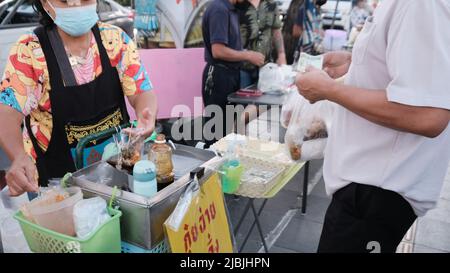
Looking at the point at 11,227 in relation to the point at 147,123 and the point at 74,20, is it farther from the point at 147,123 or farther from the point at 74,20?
the point at 74,20

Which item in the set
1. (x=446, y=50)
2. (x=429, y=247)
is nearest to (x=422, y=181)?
(x=446, y=50)

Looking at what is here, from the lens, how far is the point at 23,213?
121 centimetres

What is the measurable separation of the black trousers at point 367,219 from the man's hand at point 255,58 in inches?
90.6

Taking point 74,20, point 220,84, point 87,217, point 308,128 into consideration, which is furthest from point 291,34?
point 87,217

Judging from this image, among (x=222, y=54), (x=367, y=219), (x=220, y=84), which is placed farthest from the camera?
(x=220, y=84)

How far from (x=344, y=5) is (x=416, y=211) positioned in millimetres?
11942

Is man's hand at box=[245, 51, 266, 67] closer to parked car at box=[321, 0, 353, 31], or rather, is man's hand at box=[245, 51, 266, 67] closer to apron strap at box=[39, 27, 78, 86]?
apron strap at box=[39, 27, 78, 86]

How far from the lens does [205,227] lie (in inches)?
55.9

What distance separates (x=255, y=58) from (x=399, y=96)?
2.56 meters

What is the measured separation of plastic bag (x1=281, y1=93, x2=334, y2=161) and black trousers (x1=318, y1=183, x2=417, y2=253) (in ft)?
1.49

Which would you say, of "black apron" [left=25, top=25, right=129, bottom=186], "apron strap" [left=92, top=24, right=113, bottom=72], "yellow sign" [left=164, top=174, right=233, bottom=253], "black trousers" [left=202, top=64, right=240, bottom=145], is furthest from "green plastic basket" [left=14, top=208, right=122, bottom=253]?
"black trousers" [left=202, top=64, right=240, bottom=145]

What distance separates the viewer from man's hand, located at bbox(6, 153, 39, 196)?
1.41 meters

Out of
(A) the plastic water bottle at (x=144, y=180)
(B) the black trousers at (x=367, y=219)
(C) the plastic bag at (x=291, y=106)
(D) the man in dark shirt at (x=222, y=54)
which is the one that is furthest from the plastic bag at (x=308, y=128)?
(D) the man in dark shirt at (x=222, y=54)
